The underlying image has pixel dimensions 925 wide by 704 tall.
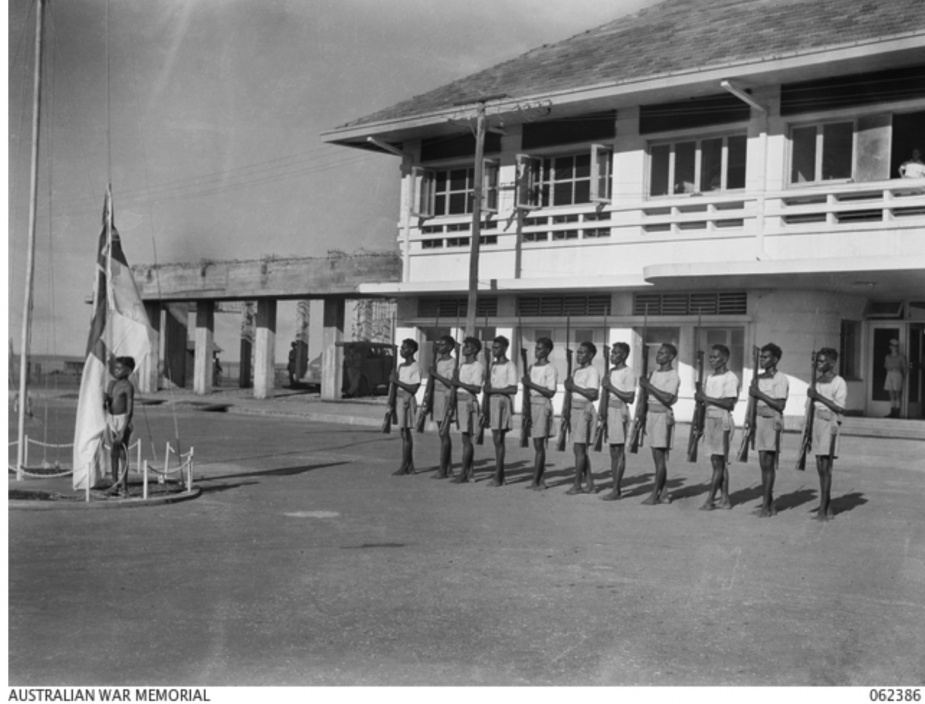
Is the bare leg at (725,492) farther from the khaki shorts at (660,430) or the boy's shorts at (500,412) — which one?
the boy's shorts at (500,412)

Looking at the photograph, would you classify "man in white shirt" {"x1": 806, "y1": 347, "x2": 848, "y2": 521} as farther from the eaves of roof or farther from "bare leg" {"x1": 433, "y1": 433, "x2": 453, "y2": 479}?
the eaves of roof

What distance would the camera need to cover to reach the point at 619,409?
1077 centimetres

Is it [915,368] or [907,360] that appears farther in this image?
[915,368]

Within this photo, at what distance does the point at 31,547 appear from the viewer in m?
7.60

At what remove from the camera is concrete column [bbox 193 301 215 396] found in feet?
108

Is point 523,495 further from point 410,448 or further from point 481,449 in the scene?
point 481,449

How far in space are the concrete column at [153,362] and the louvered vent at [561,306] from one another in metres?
14.9

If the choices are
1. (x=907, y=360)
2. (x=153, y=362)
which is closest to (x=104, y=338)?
(x=907, y=360)

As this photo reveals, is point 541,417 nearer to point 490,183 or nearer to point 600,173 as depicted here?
point 600,173

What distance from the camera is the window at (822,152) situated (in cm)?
1739

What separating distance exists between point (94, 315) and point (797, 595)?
20.4ft

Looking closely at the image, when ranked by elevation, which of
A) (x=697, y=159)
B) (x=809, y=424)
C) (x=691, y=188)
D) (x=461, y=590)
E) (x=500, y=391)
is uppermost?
(x=697, y=159)

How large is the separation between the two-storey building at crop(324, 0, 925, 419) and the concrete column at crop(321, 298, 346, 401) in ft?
21.4

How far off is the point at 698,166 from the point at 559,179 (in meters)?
3.01
